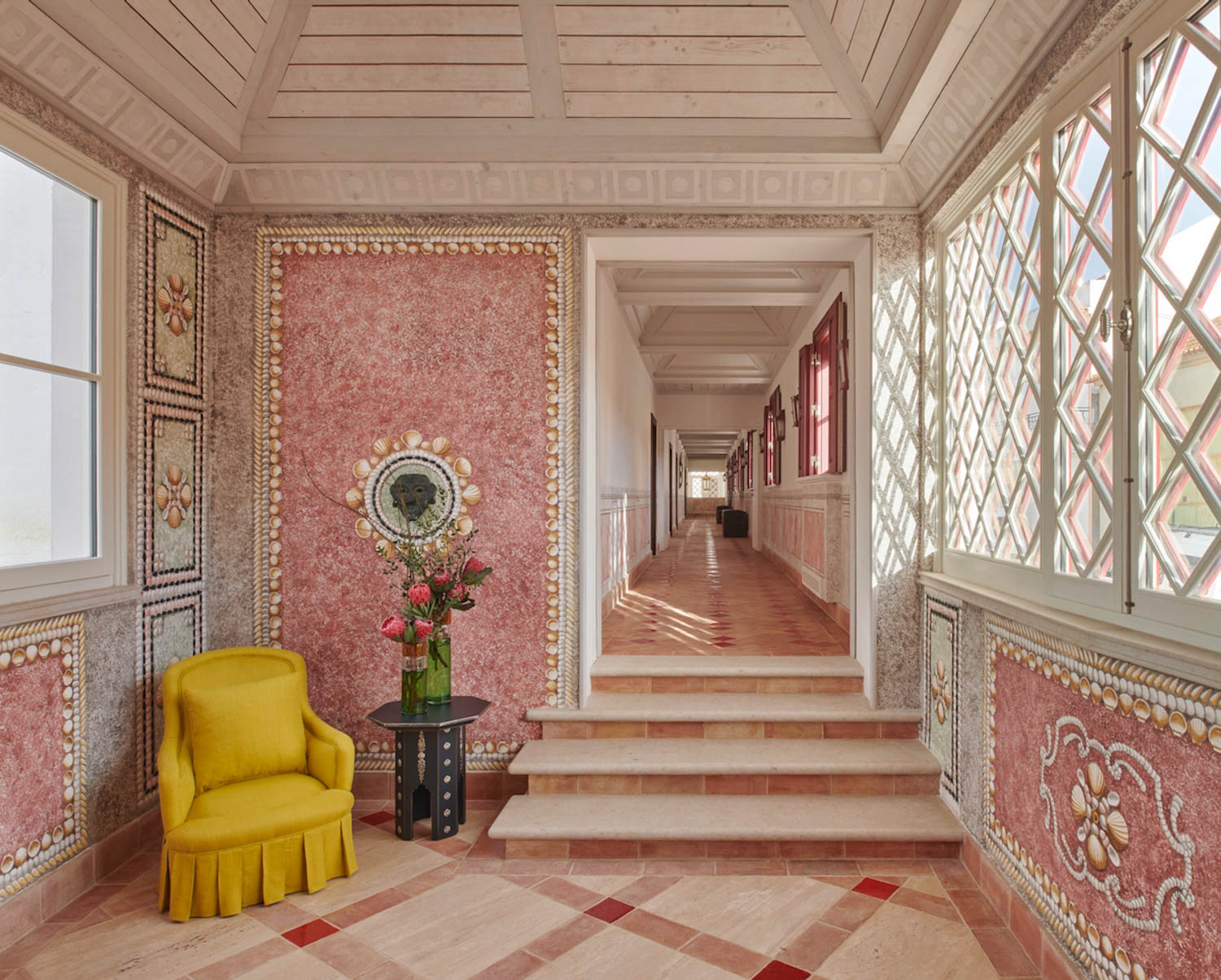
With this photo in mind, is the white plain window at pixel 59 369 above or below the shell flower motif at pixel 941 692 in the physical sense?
above

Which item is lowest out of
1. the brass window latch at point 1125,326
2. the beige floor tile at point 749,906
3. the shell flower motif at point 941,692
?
the beige floor tile at point 749,906

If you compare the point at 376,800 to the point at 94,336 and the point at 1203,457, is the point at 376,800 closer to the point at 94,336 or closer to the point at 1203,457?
the point at 94,336

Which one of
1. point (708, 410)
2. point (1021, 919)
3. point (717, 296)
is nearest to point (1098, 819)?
point (1021, 919)

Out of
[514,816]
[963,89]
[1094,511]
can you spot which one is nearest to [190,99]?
[963,89]

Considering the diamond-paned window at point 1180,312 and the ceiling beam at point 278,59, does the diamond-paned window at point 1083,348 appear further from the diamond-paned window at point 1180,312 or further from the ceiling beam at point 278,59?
the ceiling beam at point 278,59

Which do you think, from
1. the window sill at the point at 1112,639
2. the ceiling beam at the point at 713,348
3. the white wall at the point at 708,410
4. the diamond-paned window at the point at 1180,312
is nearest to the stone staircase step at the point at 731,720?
the window sill at the point at 1112,639

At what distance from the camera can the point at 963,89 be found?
2.80m

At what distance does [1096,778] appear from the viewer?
6.75 ft

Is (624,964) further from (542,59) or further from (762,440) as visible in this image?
(762,440)

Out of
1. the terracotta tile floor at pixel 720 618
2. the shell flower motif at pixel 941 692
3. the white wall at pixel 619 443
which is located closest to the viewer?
the shell flower motif at pixel 941 692

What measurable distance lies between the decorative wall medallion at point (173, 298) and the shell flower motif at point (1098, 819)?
3.72m

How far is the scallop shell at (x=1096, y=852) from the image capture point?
2031 mm

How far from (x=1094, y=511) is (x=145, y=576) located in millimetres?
3553

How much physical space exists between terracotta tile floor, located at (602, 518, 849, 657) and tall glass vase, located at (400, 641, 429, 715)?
1479 millimetres
